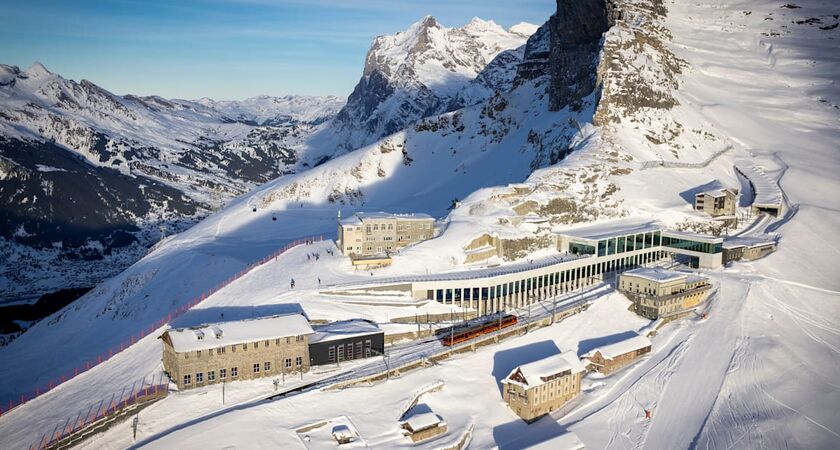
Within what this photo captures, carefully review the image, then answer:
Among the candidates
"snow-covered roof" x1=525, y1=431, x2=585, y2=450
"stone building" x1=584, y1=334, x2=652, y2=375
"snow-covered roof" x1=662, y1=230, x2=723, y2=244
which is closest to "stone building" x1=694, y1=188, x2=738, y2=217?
"snow-covered roof" x1=662, y1=230, x2=723, y2=244

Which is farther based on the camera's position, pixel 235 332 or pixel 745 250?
pixel 745 250

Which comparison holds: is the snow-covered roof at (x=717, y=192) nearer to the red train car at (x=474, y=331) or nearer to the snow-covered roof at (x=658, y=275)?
the snow-covered roof at (x=658, y=275)

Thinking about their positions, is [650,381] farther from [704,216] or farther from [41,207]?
[41,207]

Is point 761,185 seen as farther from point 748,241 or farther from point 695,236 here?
point 695,236

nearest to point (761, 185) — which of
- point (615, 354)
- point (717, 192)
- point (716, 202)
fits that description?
point (717, 192)

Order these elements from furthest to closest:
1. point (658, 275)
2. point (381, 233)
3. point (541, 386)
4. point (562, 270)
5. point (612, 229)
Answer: point (612, 229), point (381, 233), point (562, 270), point (658, 275), point (541, 386)

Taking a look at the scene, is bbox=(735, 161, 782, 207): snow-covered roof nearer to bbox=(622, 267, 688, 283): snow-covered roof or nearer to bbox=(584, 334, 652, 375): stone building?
bbox=(622, 267, 688, 283): snow-covered roof
